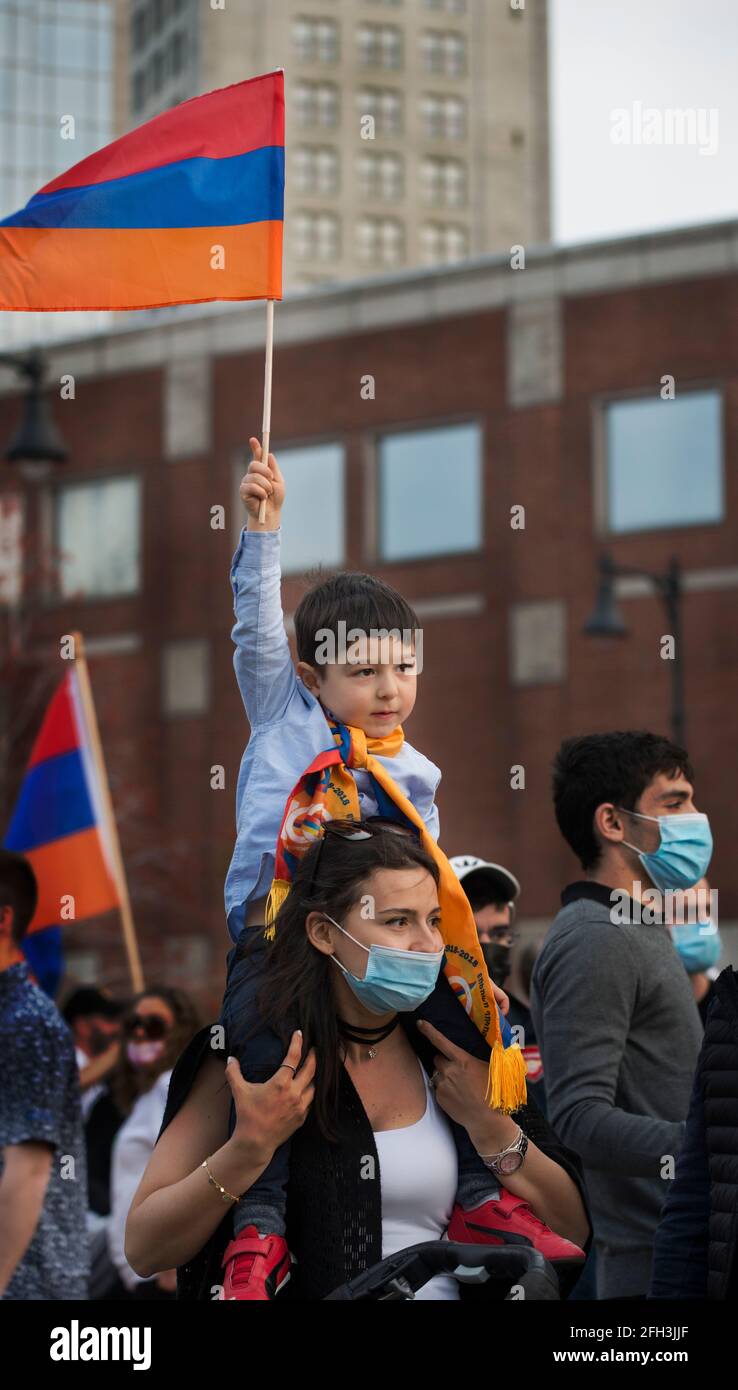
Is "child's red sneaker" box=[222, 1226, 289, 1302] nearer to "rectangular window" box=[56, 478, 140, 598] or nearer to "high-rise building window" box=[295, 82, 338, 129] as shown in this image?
"rectangular window" box=[56, 478, 140, 598]

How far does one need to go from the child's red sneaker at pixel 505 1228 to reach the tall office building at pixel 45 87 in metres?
102

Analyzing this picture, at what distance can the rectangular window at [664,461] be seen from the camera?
109ft

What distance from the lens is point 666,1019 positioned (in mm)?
5613

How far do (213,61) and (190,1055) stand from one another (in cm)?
10469

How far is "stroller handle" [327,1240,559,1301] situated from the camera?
3.73 meters

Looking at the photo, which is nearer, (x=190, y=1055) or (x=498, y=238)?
(x=190, y=1055)

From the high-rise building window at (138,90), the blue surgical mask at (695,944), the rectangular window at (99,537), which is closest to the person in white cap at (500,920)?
the blue surgical mask at (695,944)

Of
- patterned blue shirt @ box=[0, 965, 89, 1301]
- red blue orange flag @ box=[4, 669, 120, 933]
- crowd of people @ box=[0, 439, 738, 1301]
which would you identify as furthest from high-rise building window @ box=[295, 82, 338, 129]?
→ crowd of people @ box=[0, 439, 738, 1301]

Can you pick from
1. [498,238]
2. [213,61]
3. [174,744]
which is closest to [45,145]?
[213,61]

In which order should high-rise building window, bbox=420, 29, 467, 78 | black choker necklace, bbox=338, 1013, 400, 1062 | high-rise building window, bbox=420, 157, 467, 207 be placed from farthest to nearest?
high-rise building window, bbox=420, 157, 467, 207, high-rise building window, bbox=420, 29, 467, 78, black choker necklace, bbox=338, 1013, 400, 1062

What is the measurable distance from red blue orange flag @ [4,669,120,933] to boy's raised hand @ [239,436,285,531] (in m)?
5.40

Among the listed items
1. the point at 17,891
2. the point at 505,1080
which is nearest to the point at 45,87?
the point at 17,891
